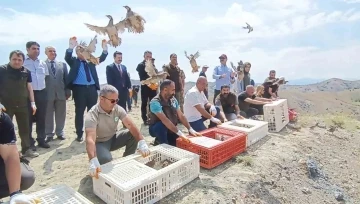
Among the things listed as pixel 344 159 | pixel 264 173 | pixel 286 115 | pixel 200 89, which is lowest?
pixel 344 159

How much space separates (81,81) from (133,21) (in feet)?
6.09

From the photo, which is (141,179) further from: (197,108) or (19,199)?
(197,108)

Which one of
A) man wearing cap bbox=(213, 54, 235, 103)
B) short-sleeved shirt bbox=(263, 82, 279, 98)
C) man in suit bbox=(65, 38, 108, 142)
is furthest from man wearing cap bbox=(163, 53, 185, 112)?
short-sleeved shirt bbox=(263, 82, 279, 98)

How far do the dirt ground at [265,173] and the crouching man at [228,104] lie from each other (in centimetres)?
95

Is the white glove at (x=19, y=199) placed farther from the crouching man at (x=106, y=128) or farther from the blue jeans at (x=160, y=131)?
the blue jeans at (x=160, y=131)

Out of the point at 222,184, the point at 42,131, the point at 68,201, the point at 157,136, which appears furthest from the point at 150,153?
the point at 42,131

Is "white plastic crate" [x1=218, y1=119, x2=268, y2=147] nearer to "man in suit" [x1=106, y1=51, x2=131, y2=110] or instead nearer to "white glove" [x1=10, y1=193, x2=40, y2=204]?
"man in suit" [x1=106, y1=51, x2=131, y2=110]

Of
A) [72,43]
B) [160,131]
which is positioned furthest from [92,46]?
[160,131]

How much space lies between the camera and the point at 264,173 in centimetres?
421

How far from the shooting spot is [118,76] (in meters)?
5.91

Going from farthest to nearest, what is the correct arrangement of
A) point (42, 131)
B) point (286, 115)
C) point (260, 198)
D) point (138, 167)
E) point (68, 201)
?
point (286, 115)
point (42, 131)
point (260, 198)
point (138, 167)
point (68, 201)

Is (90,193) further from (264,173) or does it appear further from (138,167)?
(264,173)

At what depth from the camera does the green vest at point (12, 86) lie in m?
4.11

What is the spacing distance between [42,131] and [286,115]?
5177 mm
